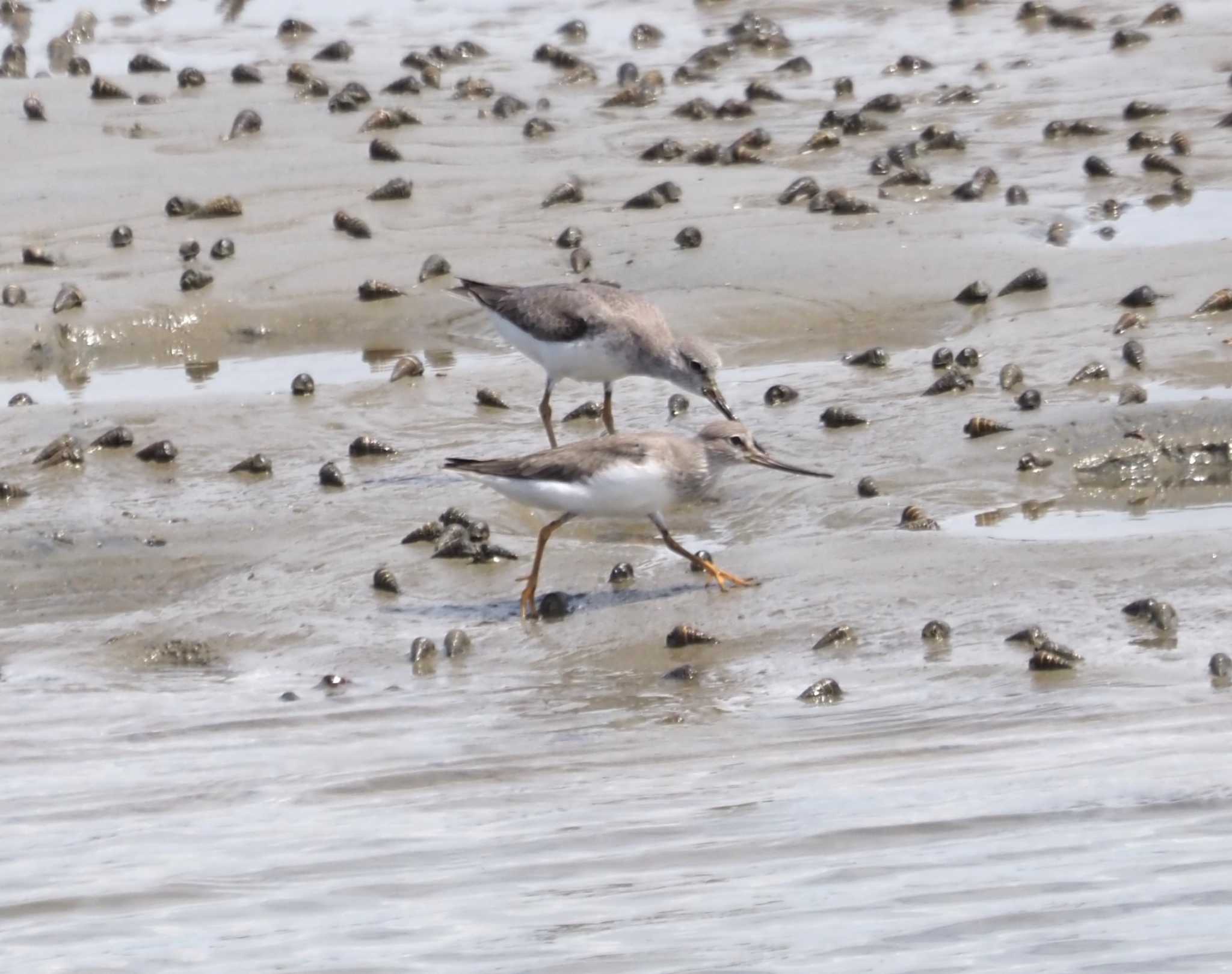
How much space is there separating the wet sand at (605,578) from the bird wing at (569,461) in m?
0.50

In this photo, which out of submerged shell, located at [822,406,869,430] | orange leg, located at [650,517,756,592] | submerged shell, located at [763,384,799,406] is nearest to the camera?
orange leg, located at [650,517,756,592]

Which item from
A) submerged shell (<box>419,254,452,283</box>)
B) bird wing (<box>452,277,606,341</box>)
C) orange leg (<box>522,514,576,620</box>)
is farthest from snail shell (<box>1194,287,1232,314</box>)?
submerged shell (<box>419,254,452,283</box>)

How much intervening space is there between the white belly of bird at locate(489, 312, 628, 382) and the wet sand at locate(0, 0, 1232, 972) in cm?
35

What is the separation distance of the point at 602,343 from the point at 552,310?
343 mm

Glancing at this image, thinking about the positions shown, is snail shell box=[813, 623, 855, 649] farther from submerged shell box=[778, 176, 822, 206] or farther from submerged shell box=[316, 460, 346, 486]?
submerged shell box=[778, 176, 822, 206]

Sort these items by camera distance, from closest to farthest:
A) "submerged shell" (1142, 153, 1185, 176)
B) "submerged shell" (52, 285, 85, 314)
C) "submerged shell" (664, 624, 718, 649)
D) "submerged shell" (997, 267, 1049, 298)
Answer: "submerged shell" (664, 624, 718, 649), "submerged shell" (997, 267, 1049, 298), "submerged shell" (52, 285, 85, 314), "submerged shell" (1142, 153, 1185, 176)

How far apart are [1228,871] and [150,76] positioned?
A: 48.5 ft

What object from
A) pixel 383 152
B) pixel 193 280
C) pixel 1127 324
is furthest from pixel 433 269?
pixel 1127 324

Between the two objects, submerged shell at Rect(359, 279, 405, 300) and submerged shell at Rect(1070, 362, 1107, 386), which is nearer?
submerged shell at Rect(1070, 362, 1107, 386)

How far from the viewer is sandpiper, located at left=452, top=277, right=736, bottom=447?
11.1 meters

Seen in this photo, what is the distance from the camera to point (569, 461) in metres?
9.09

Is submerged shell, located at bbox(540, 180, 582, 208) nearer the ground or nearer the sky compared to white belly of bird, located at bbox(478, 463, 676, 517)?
nearer the sky

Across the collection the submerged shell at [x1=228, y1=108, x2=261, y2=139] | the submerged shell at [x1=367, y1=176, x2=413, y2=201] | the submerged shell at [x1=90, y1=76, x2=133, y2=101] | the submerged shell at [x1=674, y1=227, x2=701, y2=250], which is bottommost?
the submerged shell at [x1=674, y1=227, x2=701, y2=250]

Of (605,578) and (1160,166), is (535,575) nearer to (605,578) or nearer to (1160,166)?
(605,578)
